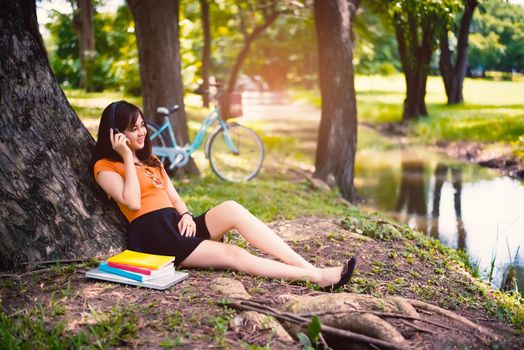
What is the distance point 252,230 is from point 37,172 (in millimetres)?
1512

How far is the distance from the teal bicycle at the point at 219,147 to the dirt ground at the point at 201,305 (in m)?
4.14

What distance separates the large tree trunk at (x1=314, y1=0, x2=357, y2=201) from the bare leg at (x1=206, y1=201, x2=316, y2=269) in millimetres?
5730

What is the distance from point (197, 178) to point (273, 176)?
2036mm

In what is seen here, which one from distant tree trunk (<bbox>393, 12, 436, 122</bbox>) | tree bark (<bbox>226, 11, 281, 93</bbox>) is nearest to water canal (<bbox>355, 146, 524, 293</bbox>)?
distant tree trunk (<bbox>393, 12, 436, 122</bbox>)

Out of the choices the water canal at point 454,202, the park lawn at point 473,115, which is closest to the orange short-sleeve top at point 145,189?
the water canal at point 454,202

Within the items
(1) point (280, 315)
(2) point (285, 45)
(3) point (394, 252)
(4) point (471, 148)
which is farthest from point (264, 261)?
(2) point (285, 45)

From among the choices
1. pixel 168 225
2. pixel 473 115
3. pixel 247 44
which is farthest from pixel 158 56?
A: pixel 473 115

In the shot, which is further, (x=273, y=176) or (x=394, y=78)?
(x=394, y=78)

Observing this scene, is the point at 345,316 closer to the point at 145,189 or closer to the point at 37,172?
the point at 145,189

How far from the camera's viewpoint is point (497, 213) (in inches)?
364

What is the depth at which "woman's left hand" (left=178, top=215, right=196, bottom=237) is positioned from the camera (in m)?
4.21

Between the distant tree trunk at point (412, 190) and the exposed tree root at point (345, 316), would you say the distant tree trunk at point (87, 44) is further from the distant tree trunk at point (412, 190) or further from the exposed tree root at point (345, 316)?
the exposed tree root at point (345, 316)

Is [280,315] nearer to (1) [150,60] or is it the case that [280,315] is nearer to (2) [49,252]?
(2) [49,252]

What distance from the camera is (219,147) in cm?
939
